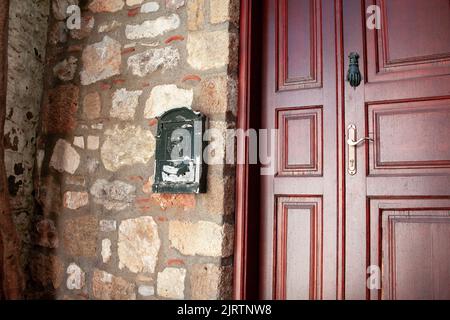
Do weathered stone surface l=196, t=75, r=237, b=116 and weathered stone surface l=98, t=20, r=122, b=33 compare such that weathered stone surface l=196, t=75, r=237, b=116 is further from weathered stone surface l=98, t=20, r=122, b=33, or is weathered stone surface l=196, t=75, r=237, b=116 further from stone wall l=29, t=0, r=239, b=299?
weathered stone surface l=98, t=20, r=122, b=33

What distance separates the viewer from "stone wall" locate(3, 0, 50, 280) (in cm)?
231

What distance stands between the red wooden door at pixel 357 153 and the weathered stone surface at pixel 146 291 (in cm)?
55

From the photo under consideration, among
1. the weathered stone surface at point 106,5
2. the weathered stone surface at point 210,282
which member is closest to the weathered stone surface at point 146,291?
the weathered stone surface at point 210,282

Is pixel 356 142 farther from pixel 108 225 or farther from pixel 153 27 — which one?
pixel 108 225

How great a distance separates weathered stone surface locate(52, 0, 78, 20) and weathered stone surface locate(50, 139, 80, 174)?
0.80 m

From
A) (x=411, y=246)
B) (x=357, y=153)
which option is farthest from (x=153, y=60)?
(x=411, y=246)

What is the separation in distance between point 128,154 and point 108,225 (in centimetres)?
40

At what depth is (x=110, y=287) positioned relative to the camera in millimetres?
2135

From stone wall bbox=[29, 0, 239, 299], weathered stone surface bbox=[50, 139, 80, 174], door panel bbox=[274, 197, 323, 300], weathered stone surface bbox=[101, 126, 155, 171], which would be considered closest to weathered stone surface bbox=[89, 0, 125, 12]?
stone wall bbox=[29, 0, 239, 299]

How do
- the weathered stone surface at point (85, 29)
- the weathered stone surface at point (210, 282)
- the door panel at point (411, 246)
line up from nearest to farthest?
the door panel at point (411, 246)
the weathered stone surface at point (210, 282)
the weathered stone surface at point (85, 29)

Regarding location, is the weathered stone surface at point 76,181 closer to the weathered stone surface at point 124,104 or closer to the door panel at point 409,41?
the weathered stone surface at point 124,104

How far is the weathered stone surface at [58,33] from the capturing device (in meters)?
2.51

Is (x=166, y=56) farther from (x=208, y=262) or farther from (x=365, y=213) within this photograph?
(x=365, y=213)

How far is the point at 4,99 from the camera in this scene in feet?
7.05
